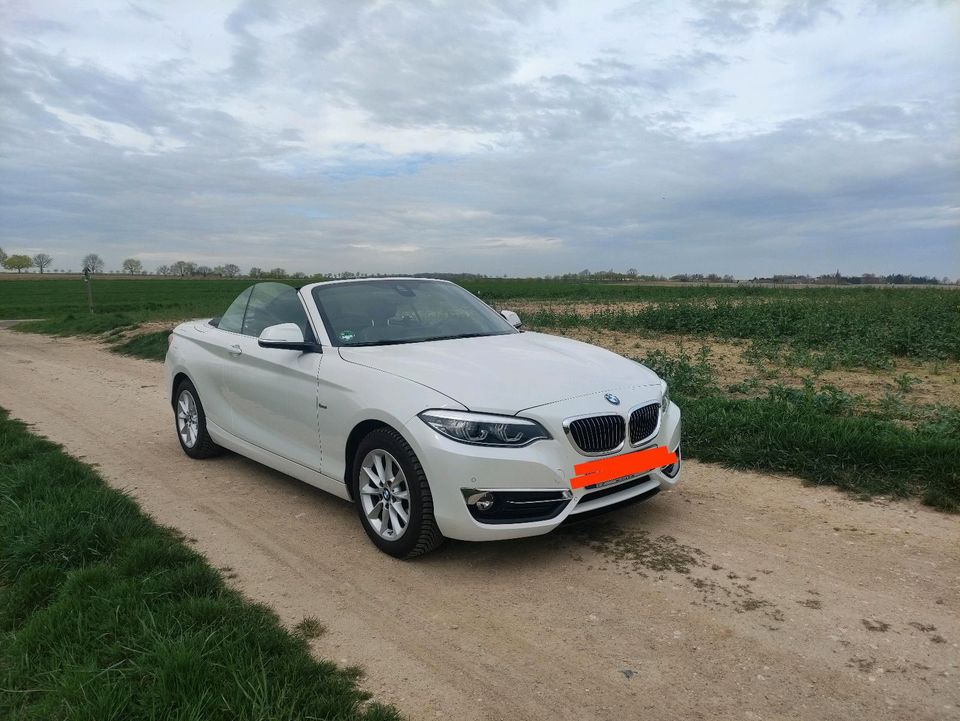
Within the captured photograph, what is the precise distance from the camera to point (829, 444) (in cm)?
526

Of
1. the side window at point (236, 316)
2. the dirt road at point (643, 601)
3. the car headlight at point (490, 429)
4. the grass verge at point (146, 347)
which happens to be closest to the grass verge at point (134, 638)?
the dirt road at point (643, 601)

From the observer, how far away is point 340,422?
4078 millimetres

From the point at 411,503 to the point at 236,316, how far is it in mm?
2995

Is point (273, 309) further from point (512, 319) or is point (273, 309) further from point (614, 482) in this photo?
point (614, 482)

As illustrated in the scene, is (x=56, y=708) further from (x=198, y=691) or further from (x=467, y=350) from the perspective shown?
(x=467, y=350)

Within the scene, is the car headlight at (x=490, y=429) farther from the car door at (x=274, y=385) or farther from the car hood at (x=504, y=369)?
the car door at (x=274, y=385)

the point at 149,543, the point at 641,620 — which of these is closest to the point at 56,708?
the point at 149,543

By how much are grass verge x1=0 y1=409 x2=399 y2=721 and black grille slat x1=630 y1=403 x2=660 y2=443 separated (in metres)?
1.93

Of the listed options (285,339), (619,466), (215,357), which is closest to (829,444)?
(619,466)

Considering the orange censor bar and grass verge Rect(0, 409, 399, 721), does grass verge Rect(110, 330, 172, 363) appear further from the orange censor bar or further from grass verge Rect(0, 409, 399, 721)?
the orange censor bar

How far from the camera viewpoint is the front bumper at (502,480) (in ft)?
11.3

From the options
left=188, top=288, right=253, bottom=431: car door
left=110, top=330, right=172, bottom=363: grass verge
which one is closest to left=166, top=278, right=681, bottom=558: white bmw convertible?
left=188, top=288, right=253, bottom=431: car door

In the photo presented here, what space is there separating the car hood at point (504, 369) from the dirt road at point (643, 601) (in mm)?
923

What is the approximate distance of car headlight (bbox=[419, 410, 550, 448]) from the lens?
3479 mm
